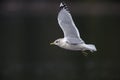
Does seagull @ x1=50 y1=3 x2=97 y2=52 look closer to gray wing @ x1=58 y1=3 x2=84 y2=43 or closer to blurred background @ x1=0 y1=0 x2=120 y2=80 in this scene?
gray wing @ x1=58 y1=3 x2=84 y2=43

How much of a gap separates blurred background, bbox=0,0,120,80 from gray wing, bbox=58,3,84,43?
1.95 meters

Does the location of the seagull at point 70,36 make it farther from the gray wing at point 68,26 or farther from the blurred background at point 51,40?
the blurred background at point 51,40

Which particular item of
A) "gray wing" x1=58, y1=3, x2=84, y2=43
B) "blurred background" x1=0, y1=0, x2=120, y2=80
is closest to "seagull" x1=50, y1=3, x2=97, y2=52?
"gray wing" x1=58, y1=3, x2=84, y2=43

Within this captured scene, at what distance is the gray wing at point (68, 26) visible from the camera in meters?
0.91

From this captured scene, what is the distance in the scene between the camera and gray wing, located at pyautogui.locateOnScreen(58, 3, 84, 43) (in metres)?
0.91

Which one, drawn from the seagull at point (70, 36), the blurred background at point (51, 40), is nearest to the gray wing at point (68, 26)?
the seagull at point (70, 36)

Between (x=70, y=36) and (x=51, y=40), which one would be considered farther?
(x=51, y=40)

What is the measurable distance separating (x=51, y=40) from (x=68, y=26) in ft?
11.5

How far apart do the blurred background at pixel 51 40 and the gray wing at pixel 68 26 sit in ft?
6.38

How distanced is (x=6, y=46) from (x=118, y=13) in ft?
6.69

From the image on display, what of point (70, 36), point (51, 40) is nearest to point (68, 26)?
point (70, 36)

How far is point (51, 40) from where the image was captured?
445cm

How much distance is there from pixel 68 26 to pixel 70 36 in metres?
0.02

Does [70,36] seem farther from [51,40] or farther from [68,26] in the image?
[51,40]
